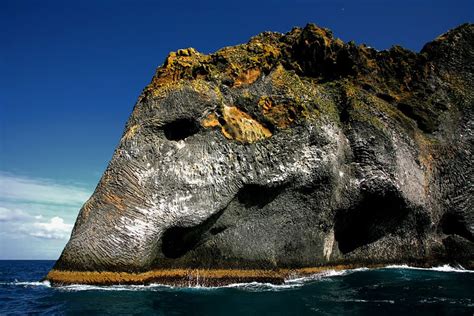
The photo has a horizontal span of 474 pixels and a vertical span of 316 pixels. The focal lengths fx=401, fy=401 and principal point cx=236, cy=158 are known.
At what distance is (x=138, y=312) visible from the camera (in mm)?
12492

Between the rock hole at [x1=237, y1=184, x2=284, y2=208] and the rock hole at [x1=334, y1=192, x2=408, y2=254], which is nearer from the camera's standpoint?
the rock hole at [x1=237, y1=184, x2=284, y2=208]

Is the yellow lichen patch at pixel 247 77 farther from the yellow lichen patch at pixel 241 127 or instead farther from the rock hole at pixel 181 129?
the rock hole at pixel 181 129

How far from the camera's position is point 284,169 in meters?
21.4

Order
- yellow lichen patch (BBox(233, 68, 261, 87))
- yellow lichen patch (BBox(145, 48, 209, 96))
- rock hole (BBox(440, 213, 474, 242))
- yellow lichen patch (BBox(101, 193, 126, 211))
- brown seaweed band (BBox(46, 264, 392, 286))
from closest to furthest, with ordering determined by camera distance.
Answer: brown seaweed band (BBox(46, 264, 392, 286))
yellow lichen patch (BBox(101, 193, 126, 211))
yellow lichen patch (BBox(145, 48, 209, 96))
yellow lichen patch (BBox(233, 68, 261, 87))
rock hole (BBox(440, 213, 474, 242))

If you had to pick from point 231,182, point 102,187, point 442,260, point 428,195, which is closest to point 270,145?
point 231,182

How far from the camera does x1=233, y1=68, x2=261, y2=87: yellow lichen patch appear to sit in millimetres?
24391

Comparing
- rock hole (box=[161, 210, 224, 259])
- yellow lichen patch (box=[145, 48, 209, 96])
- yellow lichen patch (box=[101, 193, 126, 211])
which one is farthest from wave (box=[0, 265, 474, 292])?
yellow lichen patch (box=[145, 48, 209, 96])

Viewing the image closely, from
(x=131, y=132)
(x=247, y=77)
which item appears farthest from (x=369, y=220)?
(x=131, y=132)

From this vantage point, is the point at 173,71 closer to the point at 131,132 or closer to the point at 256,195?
the point at 131,132

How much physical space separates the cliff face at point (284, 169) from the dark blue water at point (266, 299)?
184 cm

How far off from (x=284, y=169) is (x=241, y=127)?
331 cm

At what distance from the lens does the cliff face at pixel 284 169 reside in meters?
18.8

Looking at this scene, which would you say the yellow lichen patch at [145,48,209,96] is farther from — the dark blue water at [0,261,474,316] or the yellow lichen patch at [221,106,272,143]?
the dark blue water at [0,261,474,316]

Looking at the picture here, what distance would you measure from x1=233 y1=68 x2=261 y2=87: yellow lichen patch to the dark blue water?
1191 centimetres
